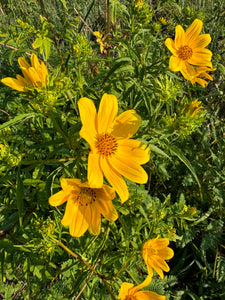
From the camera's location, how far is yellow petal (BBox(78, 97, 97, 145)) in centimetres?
105

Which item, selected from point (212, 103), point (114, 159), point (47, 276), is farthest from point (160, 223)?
point (212, 103)

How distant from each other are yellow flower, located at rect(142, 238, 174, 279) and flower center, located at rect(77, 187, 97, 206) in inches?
15.1

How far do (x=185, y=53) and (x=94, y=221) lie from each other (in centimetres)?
111

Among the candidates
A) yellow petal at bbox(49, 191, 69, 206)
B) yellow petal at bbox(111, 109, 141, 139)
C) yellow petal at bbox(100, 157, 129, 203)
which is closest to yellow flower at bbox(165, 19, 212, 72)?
yellow petal at bbox(111, 109, 141, 139)

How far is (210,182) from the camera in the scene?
2266mm

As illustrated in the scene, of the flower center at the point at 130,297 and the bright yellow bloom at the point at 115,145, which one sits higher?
the bright yellow bloom at the point at 115,145

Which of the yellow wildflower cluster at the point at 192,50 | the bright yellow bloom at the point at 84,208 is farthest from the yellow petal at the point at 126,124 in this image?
the yellow wildflower cluster at the point at 192,50

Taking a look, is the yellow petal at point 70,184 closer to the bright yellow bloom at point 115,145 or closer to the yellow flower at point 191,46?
the bright yellow bloom at point 115,145

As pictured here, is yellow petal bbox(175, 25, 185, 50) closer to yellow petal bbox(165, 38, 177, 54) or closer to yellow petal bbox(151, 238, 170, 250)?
yellow petal bbox(165, 38, 177, 54)

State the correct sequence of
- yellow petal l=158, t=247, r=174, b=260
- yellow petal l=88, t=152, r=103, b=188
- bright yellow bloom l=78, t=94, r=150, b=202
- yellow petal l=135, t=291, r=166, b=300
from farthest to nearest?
yellow petal l=158, t=247, r=174, b=260
yellow petal l=135, t=291, r=166, b=300
bright yellow bloom l=78, t=94, r=150, b=202
yellow petal l=88, t=152, r=103, b=188

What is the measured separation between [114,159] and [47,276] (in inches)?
33.3

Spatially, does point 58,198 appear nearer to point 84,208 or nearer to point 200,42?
point 84,208

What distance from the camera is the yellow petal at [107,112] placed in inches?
45.7

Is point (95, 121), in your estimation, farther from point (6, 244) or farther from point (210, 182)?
point (210, 182)
